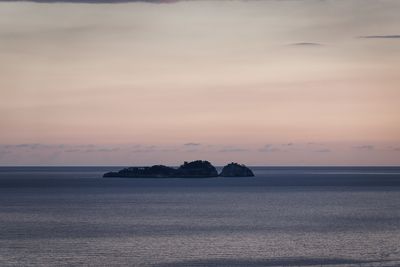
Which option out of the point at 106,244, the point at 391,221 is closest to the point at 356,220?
the point at 391,221

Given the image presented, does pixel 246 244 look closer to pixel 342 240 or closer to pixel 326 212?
pixel 342 240

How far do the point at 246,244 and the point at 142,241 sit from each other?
36.2 ft

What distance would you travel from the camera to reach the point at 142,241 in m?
79.8

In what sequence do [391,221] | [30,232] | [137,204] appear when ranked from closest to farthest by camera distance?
[30,232] → [391,221] → [137,204]

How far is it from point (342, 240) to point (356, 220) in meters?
26.9

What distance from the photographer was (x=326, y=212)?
12362 centimetres

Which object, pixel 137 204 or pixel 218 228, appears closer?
pixel 218 228

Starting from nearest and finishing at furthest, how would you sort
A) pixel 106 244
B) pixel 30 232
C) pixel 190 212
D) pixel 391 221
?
pixel 106 244 → pixel 30 232 → pixel 391 221 → pixel 190 212

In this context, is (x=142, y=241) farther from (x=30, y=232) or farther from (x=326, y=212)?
(x=326, y=212)

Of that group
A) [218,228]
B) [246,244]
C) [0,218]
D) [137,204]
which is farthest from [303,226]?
[137,204]

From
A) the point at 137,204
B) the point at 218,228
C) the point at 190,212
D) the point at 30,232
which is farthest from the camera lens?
the point at 137,204

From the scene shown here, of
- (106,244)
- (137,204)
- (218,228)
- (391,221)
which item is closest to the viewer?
(106,244)

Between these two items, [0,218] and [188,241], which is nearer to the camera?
[188,241]

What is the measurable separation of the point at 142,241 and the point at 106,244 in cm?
433
